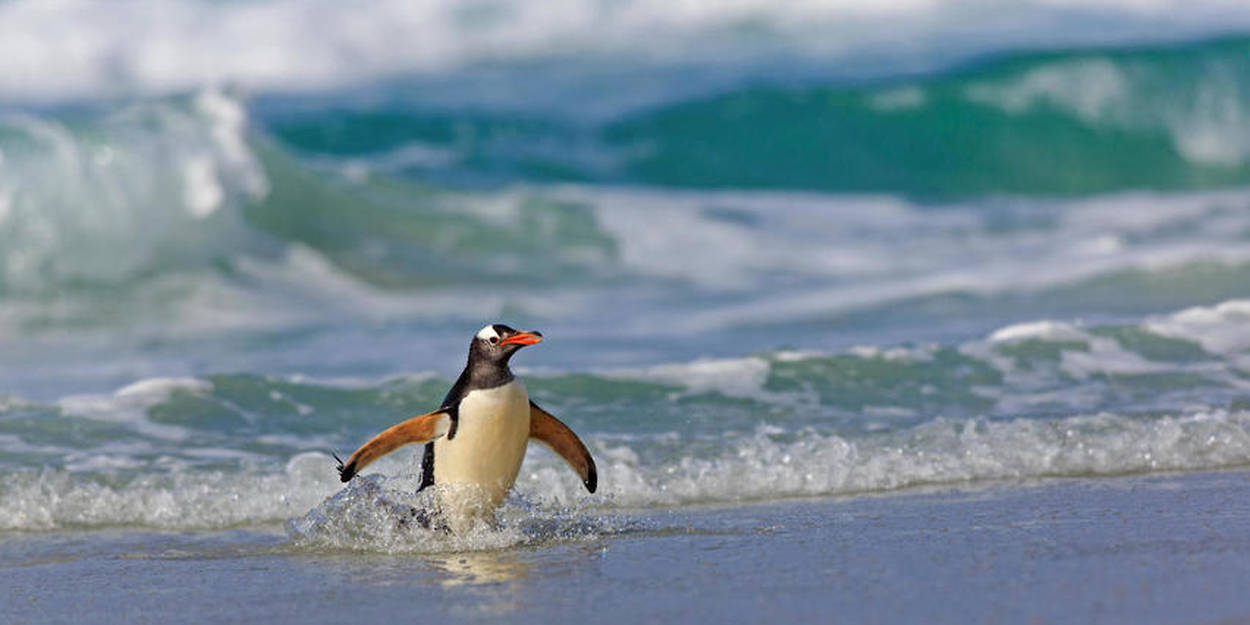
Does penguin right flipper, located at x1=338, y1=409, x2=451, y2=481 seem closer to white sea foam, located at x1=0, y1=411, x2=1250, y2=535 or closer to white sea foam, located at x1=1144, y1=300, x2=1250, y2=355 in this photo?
white sea foam, located at x1=0, y1=411, x2=1250, y2=535

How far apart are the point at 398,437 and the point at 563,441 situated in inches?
24.5

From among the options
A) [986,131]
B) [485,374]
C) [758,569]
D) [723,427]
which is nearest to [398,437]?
[485,374]

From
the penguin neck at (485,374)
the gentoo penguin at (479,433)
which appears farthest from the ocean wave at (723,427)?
the penguin neck at (485,374)

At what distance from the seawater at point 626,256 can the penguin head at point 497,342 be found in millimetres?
527

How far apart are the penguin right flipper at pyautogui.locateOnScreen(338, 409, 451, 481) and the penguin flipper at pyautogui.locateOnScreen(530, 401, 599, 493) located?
0.33m

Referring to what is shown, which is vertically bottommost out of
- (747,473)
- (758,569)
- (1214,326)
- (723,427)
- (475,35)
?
(758,569)

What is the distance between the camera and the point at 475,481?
5.43 meters

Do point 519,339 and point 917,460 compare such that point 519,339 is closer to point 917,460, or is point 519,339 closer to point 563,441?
point 563,441

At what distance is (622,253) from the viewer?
48.6 ft

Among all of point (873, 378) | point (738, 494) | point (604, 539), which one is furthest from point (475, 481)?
point (873, 378)

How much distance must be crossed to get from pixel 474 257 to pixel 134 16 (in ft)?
43.1

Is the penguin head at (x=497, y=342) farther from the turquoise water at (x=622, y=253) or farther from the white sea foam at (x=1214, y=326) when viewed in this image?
the white sea foam at (x=1214, y=326)

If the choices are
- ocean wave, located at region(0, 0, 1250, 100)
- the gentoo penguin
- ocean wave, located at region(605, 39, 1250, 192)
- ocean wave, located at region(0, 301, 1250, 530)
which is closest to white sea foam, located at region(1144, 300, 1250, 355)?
ocean wave, located at region(0, 301, 1250, 530)

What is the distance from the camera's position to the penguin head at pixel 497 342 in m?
5.39
